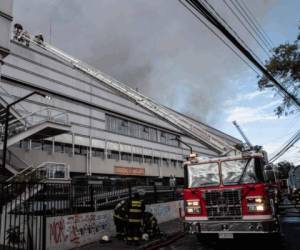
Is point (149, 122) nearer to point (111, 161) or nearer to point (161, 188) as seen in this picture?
point (111, 161)

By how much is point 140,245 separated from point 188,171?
2.84 meters

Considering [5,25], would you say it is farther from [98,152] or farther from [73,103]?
[98,152]

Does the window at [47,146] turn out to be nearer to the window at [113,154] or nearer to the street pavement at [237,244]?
the window at [113,154]

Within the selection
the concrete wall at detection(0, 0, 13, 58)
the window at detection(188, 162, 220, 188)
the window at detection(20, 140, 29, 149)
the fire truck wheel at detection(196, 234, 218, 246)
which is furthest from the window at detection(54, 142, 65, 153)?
the window at detection(188, 162, 220, 188)

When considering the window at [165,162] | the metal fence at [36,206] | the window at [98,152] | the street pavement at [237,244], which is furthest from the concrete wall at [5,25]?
the window at [165,162]

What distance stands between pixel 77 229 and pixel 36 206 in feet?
5.98

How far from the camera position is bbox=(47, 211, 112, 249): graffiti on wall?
10195mm

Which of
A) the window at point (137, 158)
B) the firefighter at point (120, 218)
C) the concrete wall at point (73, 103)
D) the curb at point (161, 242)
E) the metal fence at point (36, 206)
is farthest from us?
the window at point (137, 158)

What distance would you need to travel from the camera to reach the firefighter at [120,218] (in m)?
12.0

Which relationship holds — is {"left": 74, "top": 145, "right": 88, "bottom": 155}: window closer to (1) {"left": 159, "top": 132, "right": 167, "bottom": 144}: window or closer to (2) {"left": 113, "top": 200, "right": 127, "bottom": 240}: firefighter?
(1) {"left": 159, "top": 132, "right": 167, "bottom": 144}: window

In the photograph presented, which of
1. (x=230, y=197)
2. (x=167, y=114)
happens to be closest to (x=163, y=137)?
(x=167, y=114)

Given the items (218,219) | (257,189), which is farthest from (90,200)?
(257,189)

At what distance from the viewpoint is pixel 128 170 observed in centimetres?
4822

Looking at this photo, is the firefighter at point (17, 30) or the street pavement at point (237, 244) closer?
the street pavement at point (237, 244)
